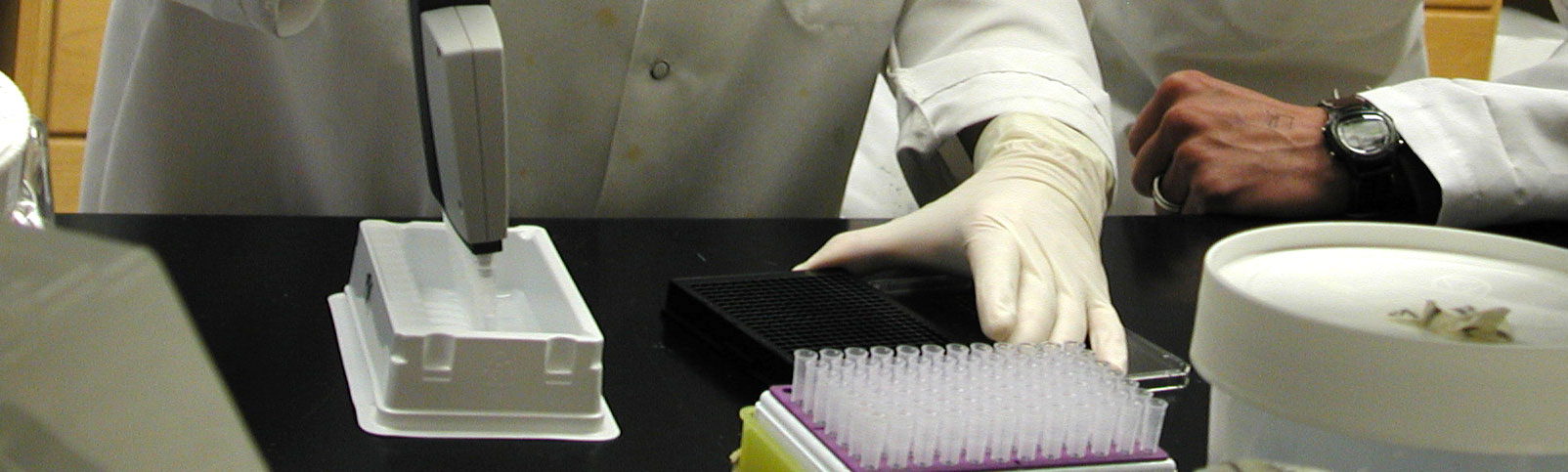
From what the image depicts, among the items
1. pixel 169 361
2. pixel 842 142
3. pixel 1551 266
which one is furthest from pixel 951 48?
pixel 169 361

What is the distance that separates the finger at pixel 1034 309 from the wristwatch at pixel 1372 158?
0.52 metres

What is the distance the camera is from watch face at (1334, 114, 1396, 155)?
51.1 inches

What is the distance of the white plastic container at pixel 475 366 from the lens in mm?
667

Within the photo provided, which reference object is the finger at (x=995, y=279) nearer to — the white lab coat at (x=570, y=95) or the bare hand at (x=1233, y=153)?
the white lab coat at (x=570, y=95)

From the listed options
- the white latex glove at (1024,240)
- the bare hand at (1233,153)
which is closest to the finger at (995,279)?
the white latex glove at (1024,240)

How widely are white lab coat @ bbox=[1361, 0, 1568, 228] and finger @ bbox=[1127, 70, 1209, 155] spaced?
15 centimetres

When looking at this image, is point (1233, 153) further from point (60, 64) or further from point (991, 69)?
point (60, 64)

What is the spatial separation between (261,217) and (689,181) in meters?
0.44

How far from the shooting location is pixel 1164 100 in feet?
4.68

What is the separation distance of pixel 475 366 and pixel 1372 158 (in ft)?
2.95

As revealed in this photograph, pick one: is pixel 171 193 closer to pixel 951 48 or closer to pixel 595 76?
pixel 595 76

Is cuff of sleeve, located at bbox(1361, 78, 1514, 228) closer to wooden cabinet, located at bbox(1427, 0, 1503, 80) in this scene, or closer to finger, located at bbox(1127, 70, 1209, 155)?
finger, located at bbox(1127, 70, 1209, 155)

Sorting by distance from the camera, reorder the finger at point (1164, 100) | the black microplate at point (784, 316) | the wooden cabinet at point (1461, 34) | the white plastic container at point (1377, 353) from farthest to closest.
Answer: the wooden cabinet at point (1461, 34), the finger at point (1164, 100), the black microplate at point (784, 316), the white plastic container at point (1377, 353)

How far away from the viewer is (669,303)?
0.83m
